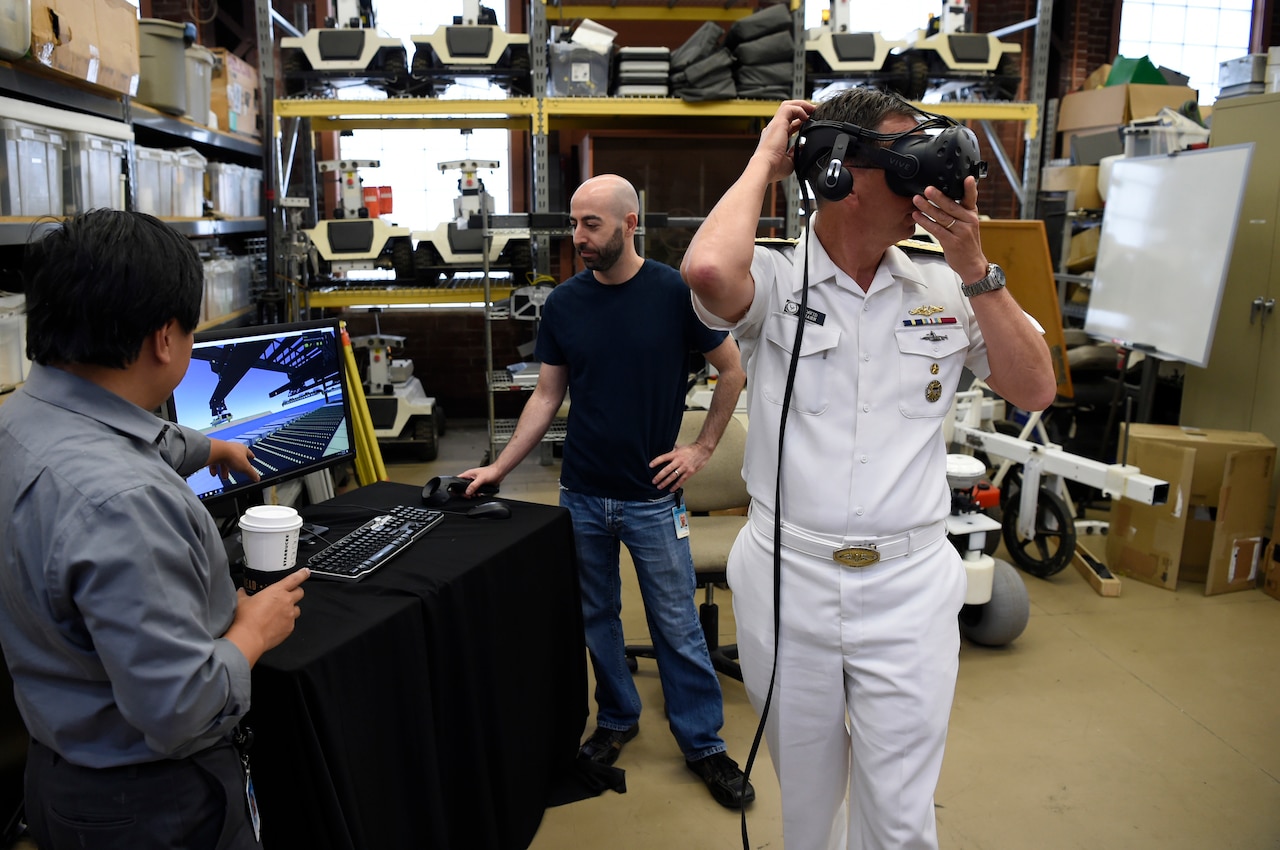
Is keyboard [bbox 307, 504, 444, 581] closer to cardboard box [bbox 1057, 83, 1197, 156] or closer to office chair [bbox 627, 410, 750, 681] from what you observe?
office chair [bbox 627, 410, 750, 681]

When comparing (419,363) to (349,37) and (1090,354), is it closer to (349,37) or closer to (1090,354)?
(349,37)

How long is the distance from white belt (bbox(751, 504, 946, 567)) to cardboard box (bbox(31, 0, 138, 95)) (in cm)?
259

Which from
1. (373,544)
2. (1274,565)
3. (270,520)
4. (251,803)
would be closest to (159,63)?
(373,544)

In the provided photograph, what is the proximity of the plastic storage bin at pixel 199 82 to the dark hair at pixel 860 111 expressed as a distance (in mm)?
3798

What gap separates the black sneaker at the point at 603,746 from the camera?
247 cm

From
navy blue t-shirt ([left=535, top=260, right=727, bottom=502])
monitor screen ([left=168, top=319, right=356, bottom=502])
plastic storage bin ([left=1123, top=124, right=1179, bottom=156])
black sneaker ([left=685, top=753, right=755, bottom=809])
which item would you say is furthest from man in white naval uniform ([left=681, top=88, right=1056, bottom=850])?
plastic storage bin ([left=1123, top=124, right=1179, bottom=156])

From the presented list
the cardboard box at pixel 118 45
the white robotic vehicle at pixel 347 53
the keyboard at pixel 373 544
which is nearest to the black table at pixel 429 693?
the keyboard at pixel 373 544

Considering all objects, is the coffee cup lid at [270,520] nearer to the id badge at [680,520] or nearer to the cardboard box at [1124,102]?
the id badge at [680,520]

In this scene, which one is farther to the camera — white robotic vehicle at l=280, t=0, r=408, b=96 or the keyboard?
white robotic vehicle at l=280, t=0, r=408, b=96

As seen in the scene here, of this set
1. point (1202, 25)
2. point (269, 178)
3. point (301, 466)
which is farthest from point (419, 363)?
point (1202, 25)

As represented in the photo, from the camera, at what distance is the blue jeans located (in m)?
2.32

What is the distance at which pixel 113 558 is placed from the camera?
975mm

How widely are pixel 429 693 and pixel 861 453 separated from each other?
34.6 inches

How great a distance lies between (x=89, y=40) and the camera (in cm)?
303
